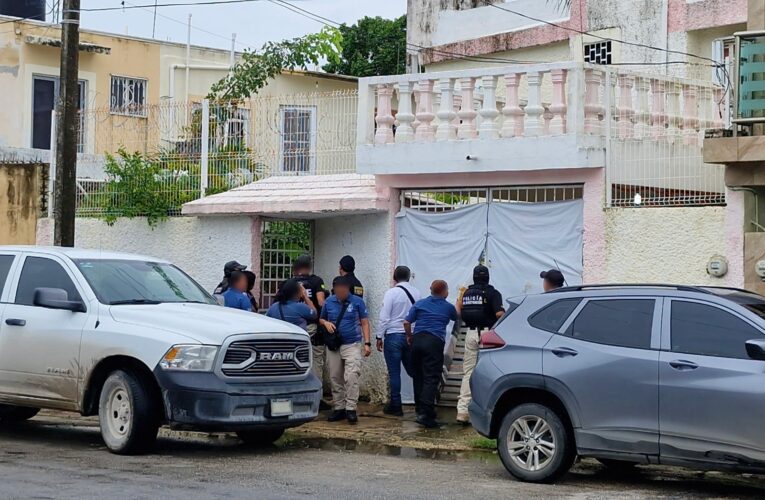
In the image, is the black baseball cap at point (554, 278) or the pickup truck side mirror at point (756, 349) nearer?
the pickup truck side mirror at point (756, 349)

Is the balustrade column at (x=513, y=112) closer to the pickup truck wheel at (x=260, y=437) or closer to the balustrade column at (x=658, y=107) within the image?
the balustrade column at (x=658, y=107)

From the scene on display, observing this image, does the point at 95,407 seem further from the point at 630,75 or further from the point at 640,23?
the point at 640,23

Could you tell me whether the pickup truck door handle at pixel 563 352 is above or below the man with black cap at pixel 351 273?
below

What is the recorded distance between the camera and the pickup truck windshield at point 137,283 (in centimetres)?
1188

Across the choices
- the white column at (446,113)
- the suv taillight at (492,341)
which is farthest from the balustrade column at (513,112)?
the suv taillight at (492,341)

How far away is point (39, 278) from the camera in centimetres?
1223

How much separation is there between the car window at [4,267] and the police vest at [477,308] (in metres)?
4.83

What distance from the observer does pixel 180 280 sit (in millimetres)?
12789

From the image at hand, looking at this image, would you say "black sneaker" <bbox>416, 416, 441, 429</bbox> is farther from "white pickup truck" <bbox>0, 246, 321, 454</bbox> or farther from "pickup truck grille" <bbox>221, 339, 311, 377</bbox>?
"pickup truck grille" <bbox>221, 339, 311, 377</bbox>

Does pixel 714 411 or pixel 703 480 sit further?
pixel 703 480

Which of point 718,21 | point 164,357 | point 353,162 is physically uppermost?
point 718,21

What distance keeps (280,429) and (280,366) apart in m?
0.79

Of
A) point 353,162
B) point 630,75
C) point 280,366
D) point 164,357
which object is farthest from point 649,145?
point 164,357

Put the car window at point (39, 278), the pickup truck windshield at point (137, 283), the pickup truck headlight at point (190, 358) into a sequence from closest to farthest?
the pickup truck headlight at point (190, 358), the pickup truck windshield at point (137, 283), the car window at point (39, 278)
